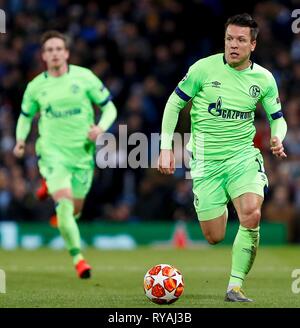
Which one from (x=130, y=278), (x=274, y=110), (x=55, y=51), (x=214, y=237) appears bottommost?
(x=130, y=278)

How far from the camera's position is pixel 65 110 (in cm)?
1243

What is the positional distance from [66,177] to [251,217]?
142 inches

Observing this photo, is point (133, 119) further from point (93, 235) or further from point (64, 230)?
point (64, 230)

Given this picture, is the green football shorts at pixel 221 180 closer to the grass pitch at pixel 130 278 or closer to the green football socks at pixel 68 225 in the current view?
the grass pitch at pixel 130 278

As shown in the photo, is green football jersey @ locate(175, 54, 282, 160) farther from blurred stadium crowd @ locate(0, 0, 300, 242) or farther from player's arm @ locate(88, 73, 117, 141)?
blurred stadium crowd @ locate(0, 0, 300, 242)

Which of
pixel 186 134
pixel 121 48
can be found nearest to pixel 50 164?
pixel 186 134

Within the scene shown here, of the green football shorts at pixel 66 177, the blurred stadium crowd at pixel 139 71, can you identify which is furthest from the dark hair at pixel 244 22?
the blurred stadium crowd at pixel 139 71

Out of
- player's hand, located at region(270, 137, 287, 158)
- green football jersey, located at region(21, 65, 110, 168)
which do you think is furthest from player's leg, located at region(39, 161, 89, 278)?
player's hand, located at region(270, 137, 287, 158)

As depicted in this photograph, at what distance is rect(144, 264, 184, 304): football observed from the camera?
8.91 metres

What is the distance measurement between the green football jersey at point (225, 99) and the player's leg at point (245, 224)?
34cm

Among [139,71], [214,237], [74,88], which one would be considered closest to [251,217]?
[214,237]

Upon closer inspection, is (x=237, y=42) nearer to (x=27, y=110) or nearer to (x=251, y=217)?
(x=251, y=217)

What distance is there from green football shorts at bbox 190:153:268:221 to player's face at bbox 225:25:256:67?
3.02 feet

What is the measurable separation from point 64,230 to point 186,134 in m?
5.83
